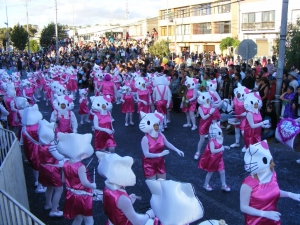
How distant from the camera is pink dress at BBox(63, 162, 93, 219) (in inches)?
195

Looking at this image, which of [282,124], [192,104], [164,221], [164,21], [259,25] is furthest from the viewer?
[164,21]

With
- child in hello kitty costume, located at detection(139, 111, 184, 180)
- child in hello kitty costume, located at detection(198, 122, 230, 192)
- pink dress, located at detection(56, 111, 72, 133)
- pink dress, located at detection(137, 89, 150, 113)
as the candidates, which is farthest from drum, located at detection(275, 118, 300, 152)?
pink dress, located at detection(137, 89, 150, 113)

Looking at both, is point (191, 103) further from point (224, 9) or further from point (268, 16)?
point (224, 9)

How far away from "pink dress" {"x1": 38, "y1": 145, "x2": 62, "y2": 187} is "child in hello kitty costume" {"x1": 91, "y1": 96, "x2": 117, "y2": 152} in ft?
6.77

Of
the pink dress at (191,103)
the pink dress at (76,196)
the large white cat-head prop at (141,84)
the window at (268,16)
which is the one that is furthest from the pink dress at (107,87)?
the window at (268,16)

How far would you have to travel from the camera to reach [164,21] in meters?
56.1

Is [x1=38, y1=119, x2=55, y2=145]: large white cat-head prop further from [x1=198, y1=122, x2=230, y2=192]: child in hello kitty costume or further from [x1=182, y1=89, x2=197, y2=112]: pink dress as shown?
[x1=182, y1=89, x2=197, y2=112]: pink dress

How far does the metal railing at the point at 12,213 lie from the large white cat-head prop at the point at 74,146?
3.68ft

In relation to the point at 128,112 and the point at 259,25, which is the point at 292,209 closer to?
the point at 128,112

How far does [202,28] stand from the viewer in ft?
163

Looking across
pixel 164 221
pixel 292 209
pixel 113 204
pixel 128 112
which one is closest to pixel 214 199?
pixel 292 209

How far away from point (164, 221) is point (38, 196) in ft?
14.8

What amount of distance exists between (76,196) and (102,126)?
3.48 metres

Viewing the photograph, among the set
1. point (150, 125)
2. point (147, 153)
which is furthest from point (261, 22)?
point (147, 153)
